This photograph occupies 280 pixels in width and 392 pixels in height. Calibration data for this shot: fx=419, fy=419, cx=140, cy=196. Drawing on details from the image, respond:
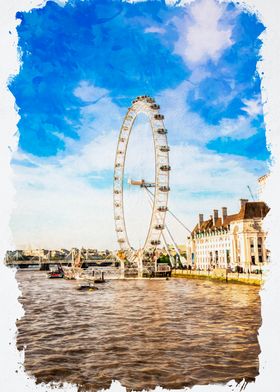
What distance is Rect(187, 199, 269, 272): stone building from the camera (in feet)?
97.0

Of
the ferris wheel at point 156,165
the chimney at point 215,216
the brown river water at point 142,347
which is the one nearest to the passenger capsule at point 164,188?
the ferris wheel at point 156,165

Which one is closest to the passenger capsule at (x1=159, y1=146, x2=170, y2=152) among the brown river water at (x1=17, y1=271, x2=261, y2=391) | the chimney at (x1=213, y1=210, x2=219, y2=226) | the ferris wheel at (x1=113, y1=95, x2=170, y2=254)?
the ferris wheel at (x1=113, y1=95, x2=170, y2=254)

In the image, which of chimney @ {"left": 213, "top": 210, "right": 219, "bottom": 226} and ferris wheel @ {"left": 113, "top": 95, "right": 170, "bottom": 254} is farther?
chimney @ {"left": 213, "top": 210, "right": 219, "bottom": 226}

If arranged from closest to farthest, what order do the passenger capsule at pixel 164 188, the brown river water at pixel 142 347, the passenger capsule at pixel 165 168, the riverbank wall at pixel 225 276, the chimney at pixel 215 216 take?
the brown river water at pixel 142 347 < the riverbank wall at pixel 225 276 < the passenger capsule at pixel 165 168 < the passenger capsule at pixel 164 188 < the chimney at pixel 215 216

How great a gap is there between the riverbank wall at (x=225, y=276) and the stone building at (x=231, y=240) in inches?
55.2

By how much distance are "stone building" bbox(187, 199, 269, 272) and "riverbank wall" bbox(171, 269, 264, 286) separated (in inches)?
55.2

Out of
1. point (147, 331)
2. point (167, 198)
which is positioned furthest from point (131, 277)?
point (147, 331)

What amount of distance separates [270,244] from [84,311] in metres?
7.01

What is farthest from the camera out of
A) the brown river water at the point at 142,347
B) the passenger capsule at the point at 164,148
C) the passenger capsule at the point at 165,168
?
the passenger capsule at the point at 165,168

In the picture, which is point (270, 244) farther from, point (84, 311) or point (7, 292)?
point (84, 311)

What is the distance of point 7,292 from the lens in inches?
181

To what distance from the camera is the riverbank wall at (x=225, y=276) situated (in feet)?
66.1

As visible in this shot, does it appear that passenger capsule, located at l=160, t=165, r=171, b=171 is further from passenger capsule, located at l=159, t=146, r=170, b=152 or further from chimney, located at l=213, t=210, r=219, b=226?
chimney, located at l=213, t=210, r=219, b=226

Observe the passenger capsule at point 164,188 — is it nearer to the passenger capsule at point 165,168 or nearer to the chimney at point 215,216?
the passenger capsule at point 165,168
